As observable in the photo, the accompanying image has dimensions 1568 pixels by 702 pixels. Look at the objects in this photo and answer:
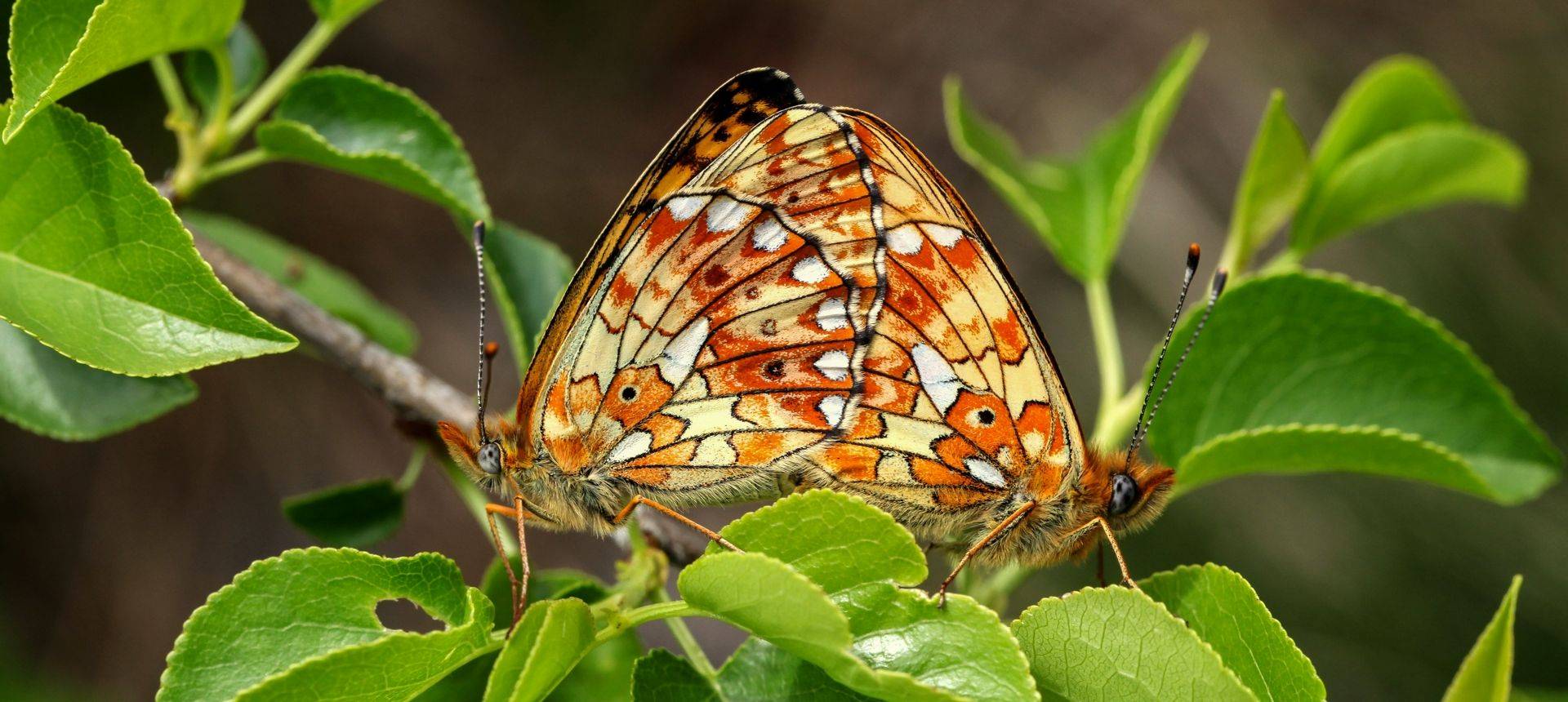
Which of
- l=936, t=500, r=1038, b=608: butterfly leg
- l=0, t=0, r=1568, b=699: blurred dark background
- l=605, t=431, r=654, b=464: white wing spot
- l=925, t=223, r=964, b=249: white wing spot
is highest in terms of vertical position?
l=0, t=0, r=1568, b=699: blurred dark background

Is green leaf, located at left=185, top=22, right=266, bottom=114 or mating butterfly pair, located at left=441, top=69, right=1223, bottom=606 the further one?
green leaf, located at left=185, top=22, right=266, bottom=114

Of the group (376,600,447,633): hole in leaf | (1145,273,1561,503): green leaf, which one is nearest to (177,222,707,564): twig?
(1145,273,1561,503): green leaf

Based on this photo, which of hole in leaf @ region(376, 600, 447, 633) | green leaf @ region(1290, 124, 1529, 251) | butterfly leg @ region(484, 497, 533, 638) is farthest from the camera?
hole in leaf @ region(376, 600, 447, 633)

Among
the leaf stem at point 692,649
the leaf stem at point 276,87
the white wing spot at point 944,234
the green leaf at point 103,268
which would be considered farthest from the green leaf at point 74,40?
the white wing spot at point 944,234

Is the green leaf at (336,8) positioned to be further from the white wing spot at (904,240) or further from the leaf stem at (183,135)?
the white wing spot at (904,240)

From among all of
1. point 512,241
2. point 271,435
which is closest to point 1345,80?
point 512,241

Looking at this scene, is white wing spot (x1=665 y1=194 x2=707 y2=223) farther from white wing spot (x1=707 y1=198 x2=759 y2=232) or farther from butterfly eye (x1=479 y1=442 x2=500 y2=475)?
butterfly eye (x1=479 y1=442 x2=500 y2=475)
